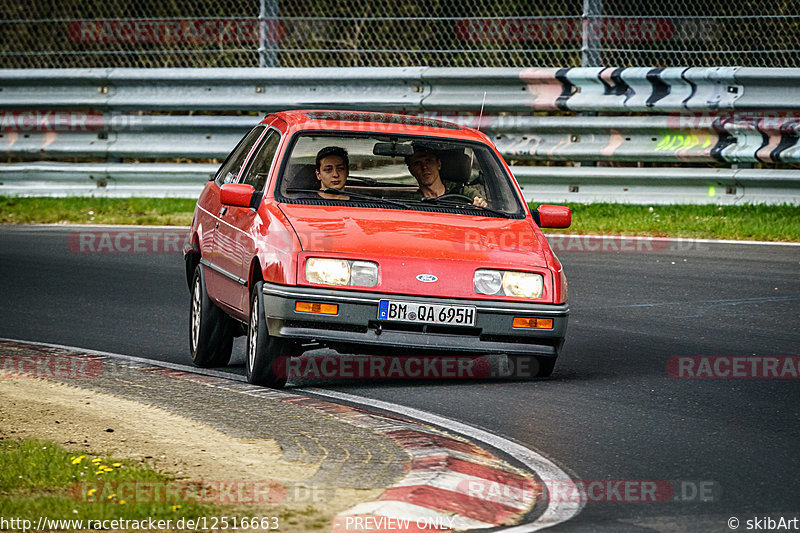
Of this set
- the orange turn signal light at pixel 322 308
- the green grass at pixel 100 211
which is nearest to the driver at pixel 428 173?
the orange turn signal light at pixel 322 308

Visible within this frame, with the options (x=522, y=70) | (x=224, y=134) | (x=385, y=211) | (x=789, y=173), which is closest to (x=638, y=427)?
(x=385, y=211)

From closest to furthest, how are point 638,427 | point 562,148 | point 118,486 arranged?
point 118,486
point 638,427
point 562,148

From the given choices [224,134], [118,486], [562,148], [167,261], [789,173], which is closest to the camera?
[118,486]

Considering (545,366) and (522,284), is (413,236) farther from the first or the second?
(545,366)

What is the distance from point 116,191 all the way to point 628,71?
618cm

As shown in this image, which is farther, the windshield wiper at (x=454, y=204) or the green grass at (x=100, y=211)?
the green grass at (x=100, y=211)

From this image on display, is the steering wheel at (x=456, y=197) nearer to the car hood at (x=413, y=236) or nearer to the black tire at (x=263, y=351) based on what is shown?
the car hood at (x=413, y=236)

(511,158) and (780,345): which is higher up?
(511,158)

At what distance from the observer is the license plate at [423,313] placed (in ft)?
25.7

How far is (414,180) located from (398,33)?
27.2 ft

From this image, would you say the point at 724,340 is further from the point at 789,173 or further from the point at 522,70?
the point at 522,70

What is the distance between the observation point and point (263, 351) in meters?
7.92

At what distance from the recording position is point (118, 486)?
5699 millimetres

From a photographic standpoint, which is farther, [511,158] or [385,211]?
[511,158]
